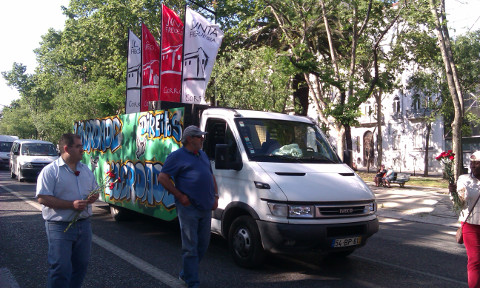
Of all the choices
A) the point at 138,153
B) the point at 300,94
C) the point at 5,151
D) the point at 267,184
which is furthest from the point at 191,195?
the point at 5,151

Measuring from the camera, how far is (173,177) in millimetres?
4797

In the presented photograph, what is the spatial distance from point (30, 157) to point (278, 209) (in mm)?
16509

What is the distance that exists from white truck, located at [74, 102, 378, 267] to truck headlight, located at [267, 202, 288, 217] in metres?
0.01

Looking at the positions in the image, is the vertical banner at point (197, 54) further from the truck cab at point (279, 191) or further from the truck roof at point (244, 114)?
Result: the truck cab at point (279, 191)

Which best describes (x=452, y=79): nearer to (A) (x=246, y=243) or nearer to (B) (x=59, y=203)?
(A) (x=246, y=243)

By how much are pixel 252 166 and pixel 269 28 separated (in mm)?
20092

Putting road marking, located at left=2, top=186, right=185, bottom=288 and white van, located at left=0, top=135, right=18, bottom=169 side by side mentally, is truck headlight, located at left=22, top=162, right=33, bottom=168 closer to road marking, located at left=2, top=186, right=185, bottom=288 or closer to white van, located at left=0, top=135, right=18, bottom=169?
road marking, located at left=2, top=186, right=185, bottom=288

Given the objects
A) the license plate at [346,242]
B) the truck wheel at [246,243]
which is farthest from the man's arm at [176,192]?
the license plate at [346,242]

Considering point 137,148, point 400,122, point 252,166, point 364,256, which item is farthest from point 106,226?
point 400,122

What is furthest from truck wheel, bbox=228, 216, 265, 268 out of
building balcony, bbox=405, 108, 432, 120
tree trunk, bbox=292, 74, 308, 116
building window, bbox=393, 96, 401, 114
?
building window, bbox=393, 96, 401, 114

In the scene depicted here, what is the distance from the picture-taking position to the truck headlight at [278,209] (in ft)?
17.1

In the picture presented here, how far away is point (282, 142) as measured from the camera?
630 centimetres

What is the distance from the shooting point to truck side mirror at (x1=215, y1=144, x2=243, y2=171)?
567 cm

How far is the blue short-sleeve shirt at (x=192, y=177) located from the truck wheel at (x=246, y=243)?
0.96 metres
